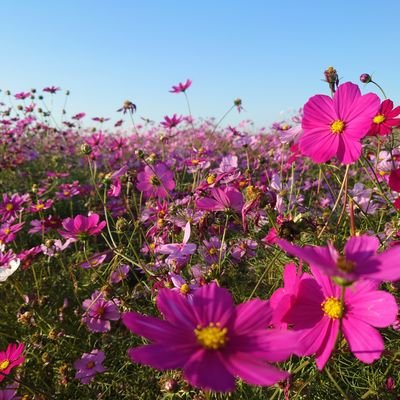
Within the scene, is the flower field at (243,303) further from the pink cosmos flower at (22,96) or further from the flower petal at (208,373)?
the pink cosmos flower at (22,96)

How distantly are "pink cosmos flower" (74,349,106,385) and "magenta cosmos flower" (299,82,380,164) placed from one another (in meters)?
0.87

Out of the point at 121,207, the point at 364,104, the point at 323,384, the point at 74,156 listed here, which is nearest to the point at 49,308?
the point at 121,207

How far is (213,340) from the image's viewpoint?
57cm

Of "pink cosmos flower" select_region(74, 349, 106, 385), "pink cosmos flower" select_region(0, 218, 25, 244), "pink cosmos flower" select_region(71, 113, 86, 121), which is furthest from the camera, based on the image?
"pink cosmos flower" select_region(71, 113, 86, 121)

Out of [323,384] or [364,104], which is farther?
[323,384]

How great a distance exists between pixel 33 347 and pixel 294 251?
1.20 metres

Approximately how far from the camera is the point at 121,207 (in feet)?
7.61

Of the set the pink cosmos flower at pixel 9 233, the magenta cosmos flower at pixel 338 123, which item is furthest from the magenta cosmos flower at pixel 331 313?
the pink cosmos flower at pixel 9 233

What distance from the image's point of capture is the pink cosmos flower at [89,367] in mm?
1169

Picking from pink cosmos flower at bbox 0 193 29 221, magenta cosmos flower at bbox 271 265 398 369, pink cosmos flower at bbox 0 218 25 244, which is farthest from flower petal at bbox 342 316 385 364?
pink cosmos flower at bbox 0 193 29 221

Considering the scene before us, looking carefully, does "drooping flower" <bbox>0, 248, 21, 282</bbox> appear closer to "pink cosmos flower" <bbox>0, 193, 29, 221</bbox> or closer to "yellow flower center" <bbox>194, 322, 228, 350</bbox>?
A: "pink cosmos flower" <bbox>0, 193, 29, 221</bbox>

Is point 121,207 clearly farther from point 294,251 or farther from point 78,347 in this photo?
point 294,251

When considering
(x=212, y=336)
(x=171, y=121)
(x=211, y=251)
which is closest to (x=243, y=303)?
(x=212, y=336)

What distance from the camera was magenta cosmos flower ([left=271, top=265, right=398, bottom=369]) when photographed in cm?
58
